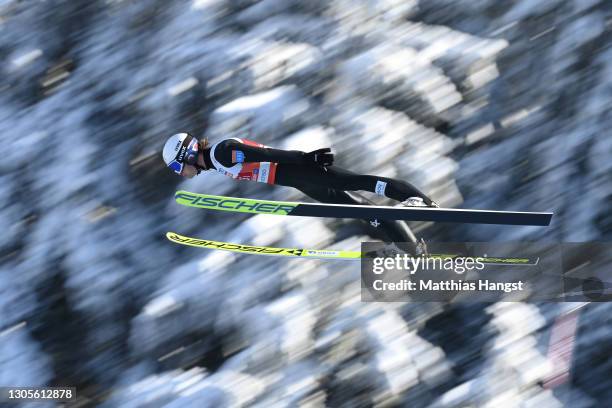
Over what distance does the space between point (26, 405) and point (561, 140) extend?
6047 mm

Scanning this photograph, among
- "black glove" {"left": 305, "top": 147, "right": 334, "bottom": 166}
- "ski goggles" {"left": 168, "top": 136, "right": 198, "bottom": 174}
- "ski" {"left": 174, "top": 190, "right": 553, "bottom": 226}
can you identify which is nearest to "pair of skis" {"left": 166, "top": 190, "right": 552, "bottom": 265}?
"ski" {"left": 174, "top": 190, "right": 553, "bottom": 226}

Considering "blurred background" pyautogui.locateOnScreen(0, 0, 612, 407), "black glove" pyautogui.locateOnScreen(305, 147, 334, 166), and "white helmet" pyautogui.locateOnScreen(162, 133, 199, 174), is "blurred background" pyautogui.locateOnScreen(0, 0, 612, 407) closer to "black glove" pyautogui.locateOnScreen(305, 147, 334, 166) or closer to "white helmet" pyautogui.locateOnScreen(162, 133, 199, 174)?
"white helmet" pyautogui.locateOnScreen(162, 133, 199, 174)

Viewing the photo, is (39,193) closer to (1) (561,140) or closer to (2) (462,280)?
(2) (462,280)

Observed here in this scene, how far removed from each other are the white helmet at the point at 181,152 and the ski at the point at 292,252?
0.87 meters

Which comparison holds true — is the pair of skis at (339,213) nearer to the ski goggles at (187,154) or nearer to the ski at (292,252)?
the ski at (292,252)

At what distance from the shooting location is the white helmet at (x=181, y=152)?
7.27 meters

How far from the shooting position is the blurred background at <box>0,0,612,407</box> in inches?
309

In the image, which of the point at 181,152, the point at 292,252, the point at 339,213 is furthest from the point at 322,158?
the point at 181,152

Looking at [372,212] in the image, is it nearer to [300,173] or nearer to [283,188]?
[300,173]

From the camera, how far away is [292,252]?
7.67 m

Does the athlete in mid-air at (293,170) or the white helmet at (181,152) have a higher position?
the white helmet at (181,152)

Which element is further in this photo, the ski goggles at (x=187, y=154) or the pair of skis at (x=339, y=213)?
the ski goggles at (x=187, y=154)

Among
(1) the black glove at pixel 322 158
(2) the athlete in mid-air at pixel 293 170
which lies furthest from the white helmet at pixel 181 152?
(1) the black glove at pixel 322 158

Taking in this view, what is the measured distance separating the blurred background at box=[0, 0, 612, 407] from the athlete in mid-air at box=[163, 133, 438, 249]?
68cm
